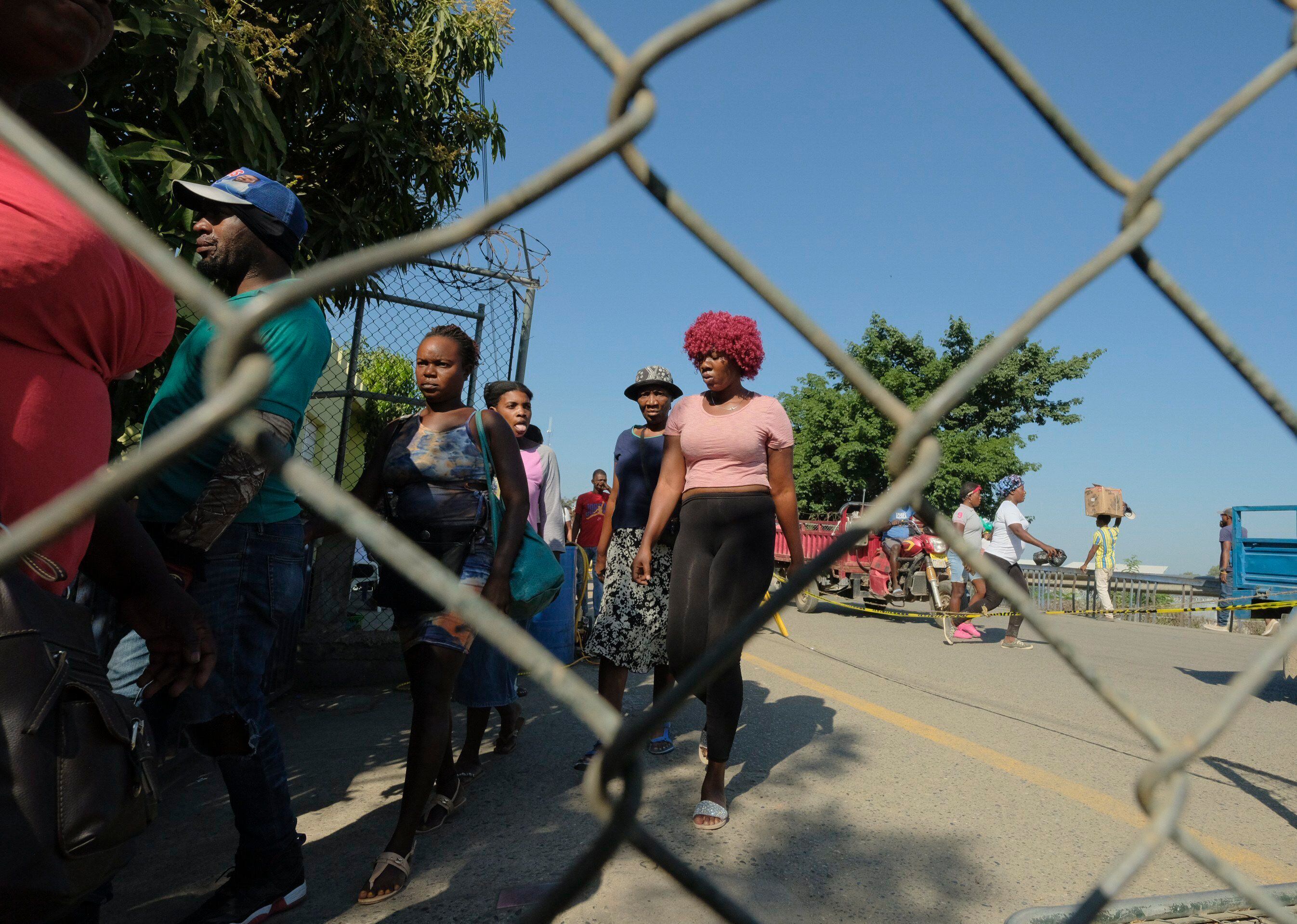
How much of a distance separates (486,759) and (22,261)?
309 centimetres

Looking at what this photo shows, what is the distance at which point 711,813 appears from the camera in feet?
9.73

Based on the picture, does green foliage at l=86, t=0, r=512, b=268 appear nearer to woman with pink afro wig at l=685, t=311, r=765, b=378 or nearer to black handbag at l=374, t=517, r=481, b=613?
black handbag at l=374, t=517, r=481, b=613

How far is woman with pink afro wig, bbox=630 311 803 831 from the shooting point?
A: 3.09 m

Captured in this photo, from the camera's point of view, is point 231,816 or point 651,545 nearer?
point 231,816

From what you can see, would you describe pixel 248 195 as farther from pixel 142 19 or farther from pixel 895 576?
pixel 895 576

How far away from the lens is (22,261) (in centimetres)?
118

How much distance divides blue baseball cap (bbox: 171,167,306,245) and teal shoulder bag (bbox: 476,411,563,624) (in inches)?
34.6

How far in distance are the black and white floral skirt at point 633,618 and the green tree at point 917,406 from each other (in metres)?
26.5

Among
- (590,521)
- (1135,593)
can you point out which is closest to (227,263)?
(590,521)

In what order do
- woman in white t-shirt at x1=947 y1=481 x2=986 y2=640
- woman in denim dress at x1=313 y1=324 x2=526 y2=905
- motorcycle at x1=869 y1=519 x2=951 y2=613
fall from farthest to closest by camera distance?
motorcycle at x1=869 y1=519 x2=951 y2=613 < woman in white t-shirt at x1=947 y1=481 x2=986 y2=640 < woman in denim dress at x1=313 y1=324 x2=526 y2=905

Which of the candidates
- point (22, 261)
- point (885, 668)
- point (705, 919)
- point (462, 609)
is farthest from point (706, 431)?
point (885, 668)

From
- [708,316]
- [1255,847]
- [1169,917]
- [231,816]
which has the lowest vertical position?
[231,816]

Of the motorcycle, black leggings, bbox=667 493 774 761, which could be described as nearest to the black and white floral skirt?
black leggings, bbox=667 493 774 761

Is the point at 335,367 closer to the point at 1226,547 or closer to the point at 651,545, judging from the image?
the point at 651,545
